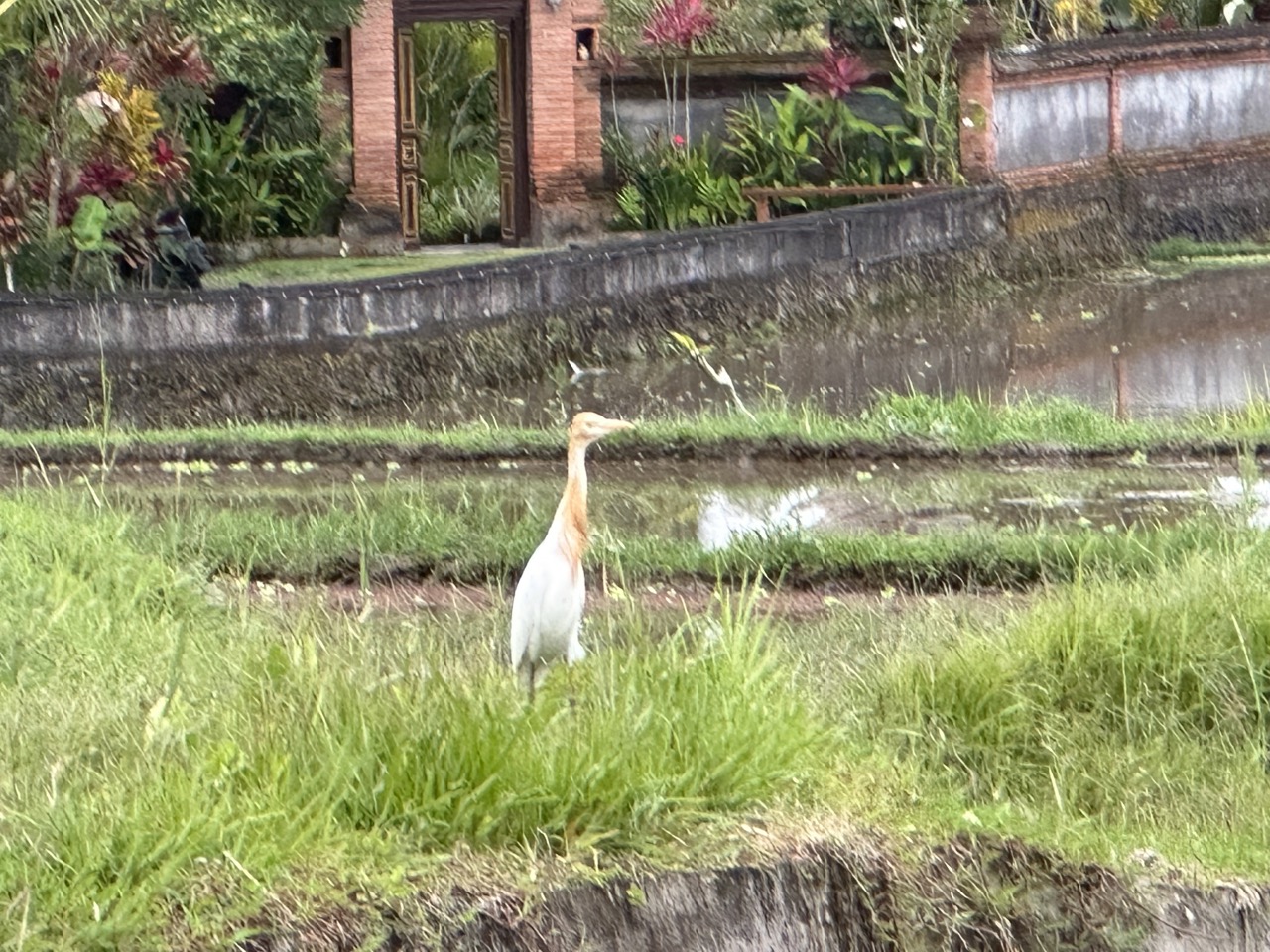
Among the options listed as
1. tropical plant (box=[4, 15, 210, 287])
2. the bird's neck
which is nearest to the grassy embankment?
the bird's neck

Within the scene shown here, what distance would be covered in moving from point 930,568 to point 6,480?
5.05 m

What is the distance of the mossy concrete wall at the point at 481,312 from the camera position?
1460 cm

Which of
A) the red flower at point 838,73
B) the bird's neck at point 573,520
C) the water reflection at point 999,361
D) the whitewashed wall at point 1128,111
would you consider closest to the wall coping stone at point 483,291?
the water reflection at point 999,361

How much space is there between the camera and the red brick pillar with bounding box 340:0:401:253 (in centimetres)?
2070

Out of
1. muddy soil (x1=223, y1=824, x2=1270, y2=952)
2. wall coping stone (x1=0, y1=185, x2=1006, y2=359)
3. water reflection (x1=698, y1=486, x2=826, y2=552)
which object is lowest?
muddy soil (x1=223, y1=824, x2=1270, y2=952)

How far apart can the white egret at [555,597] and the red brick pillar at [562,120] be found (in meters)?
14.4

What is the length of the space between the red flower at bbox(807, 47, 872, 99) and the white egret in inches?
543

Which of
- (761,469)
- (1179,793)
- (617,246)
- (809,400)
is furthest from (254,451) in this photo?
(1179,793)

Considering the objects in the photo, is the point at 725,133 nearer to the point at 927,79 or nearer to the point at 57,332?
the point at 927,79

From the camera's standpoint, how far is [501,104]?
71.6 ft

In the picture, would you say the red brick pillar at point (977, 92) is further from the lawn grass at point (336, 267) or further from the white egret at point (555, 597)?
the white egret at point (555, 597)

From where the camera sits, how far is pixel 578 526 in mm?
7102

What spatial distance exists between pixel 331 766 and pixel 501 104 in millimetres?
16775

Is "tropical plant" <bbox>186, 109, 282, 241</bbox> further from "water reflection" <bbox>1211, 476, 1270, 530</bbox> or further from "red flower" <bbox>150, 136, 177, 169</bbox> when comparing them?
"water reflection" <bbox>1211, 476, 1270, 530</bbox>
